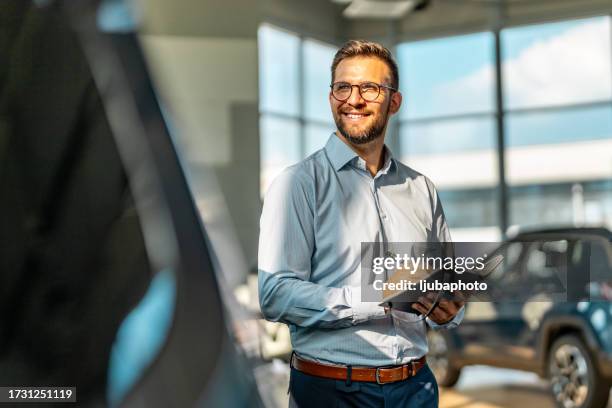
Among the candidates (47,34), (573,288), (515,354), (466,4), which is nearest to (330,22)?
(466,4)

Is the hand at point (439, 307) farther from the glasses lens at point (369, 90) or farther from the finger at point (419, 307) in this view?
the glasses lens at point (369, 90)

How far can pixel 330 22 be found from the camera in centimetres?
259

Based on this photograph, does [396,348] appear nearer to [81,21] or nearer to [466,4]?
[81,21]

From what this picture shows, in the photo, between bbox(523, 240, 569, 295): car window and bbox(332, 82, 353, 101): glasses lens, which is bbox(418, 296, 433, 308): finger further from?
bbox(523, 240, 569, 295): car window

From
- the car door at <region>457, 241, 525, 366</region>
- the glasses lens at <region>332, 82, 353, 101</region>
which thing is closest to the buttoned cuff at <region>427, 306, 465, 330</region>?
the glasses lens at <region>332, 82, 353, 101</region>

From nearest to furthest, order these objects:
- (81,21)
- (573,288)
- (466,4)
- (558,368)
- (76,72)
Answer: (81,21) → (76,72) → (573,288) → (466,4) → (558,368)

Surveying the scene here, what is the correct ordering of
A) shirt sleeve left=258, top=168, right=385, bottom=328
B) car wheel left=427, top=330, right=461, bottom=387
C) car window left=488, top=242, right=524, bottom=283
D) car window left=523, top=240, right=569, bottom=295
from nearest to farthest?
shirt sleeve left=258, top=168, right=385, bottom=328 → car window left=488, top=242, right=524, bottom=283 → car window left=523, top=240, right=569, bottom=295 → car wheel left=427, top=330, right=461, bottom=387

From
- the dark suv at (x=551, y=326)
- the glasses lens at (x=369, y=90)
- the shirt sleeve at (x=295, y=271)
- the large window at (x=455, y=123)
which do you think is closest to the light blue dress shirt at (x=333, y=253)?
the shirt sleeve at (x=295, y=271)

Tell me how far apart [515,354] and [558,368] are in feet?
0.65

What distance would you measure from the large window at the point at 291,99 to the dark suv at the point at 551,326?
2.58 feet

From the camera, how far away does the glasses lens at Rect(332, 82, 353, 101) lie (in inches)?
56.2

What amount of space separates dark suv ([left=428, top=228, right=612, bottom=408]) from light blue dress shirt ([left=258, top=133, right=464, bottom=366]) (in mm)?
833

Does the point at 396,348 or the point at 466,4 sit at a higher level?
the point at 466,4

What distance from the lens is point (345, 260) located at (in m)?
1.42
